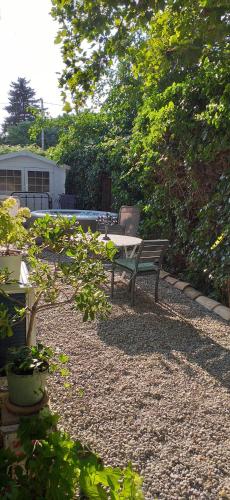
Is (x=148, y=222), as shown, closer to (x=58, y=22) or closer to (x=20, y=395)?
(x=58, y=22)

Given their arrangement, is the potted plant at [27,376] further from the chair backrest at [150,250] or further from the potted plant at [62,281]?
the chair backrest at [150,250]

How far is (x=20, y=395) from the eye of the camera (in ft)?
5.88

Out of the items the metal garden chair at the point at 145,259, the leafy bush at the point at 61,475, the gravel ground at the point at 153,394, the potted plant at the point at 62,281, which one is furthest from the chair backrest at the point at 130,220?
the leafy bush at the point at 61,475

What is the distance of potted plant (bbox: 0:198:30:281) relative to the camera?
6.92ft

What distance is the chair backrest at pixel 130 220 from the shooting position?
697 cm

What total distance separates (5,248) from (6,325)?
2.70 feet

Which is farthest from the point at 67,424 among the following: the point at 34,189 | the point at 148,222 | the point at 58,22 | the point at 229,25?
the point at 34,189

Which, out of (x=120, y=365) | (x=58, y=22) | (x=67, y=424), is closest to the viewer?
(x=67, y=424)

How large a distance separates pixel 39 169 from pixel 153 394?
10918 mm

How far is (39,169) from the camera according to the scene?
1252 cm

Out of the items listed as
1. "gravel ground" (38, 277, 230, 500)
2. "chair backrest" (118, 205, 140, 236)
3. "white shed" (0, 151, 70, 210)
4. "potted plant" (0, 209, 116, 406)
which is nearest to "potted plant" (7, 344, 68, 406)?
"potted plant" (0, 209, 116, 406)

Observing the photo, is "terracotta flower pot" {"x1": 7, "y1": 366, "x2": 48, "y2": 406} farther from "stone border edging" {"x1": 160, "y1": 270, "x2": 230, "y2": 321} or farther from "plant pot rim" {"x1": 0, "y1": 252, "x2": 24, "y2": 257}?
"stone border edging" {"x1": 160, "y1": 270, "x2": 230, "y2": 321}

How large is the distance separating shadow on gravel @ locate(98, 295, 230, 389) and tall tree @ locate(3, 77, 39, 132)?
1905 inches

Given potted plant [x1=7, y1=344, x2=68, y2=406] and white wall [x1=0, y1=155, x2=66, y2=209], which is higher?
white wall [x1=0, y1=155, x2=66, y2=209]
